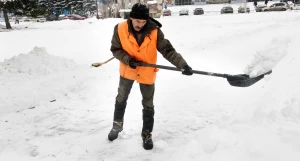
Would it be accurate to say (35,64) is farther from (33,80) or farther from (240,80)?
(240,80)

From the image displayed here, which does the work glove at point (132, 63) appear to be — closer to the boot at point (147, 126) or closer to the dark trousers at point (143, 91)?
the dark trousers at point (143, 91)

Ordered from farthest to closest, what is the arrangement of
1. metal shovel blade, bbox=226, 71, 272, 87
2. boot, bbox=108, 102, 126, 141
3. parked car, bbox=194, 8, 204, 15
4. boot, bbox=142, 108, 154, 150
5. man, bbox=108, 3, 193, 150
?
parked car, bbox=194, 8, 204, 15 < boot, bbox=108, 102, 126, 141 < boot, bbox=142, 108, 154, 150 < metal shovel blade, bbox=226, 71, 272, 87 < man, bbox=108, 3, 193, 150

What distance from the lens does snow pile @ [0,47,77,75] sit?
263 inches

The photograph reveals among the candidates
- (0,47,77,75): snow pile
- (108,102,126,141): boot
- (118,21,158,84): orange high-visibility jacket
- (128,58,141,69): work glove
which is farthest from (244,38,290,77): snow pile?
(0,47,77,75): snow pile

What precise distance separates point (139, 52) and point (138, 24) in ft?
1.06

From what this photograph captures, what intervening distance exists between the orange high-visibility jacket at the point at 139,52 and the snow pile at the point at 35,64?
4.02 meters

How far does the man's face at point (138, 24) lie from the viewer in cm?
304

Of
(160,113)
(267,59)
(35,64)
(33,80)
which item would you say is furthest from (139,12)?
(35,64)

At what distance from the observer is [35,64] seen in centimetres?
694

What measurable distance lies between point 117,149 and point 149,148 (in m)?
0.38

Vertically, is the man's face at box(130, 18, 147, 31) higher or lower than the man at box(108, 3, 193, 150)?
higher

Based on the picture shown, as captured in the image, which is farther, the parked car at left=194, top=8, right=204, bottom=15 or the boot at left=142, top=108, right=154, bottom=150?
the parked car at left=194, top=8, right=204, bottom=15

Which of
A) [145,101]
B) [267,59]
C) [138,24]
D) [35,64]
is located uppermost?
[138,24]

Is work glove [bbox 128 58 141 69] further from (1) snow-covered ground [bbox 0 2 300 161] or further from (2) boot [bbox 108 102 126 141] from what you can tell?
(1) snow-covered ground [bbox 0 2 300 161]
